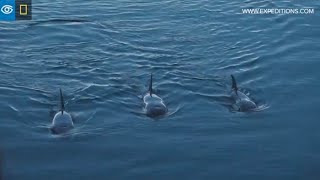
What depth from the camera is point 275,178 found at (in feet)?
48.6

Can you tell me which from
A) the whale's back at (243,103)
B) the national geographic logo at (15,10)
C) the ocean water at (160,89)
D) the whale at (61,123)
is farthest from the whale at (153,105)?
the national geographic logo at (15,10)

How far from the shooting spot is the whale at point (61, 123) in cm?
1602

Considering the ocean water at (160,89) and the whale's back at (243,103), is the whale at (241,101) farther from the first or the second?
the ocean water at (160,89)

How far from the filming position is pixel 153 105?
17375mm

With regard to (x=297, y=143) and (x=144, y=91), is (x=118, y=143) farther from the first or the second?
(x=297, y=143)

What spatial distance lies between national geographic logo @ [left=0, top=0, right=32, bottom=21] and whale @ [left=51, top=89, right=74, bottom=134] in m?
9.80

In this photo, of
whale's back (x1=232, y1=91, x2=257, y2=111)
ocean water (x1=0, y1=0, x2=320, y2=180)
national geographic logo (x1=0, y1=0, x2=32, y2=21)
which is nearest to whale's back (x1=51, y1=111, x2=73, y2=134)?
ocean water (x1=0, y1=0, x2=320, y2=180)

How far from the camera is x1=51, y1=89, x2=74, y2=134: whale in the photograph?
1602 centimetres

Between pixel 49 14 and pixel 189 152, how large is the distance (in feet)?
42.5

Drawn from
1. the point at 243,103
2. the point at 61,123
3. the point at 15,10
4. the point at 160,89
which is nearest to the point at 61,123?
the point at 61,123

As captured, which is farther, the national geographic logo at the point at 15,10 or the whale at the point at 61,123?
the national geographic logo at the point at 15,10

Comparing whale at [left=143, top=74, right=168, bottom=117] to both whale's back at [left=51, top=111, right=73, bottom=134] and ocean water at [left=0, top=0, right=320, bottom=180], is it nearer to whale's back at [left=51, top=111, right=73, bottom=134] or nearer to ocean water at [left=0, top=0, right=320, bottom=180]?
ocean water at [left=0, top=0, right=320, bottom=180]

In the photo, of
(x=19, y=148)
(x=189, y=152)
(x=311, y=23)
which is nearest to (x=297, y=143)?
(x=189, y=152)

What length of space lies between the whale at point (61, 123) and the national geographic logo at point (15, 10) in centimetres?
980
